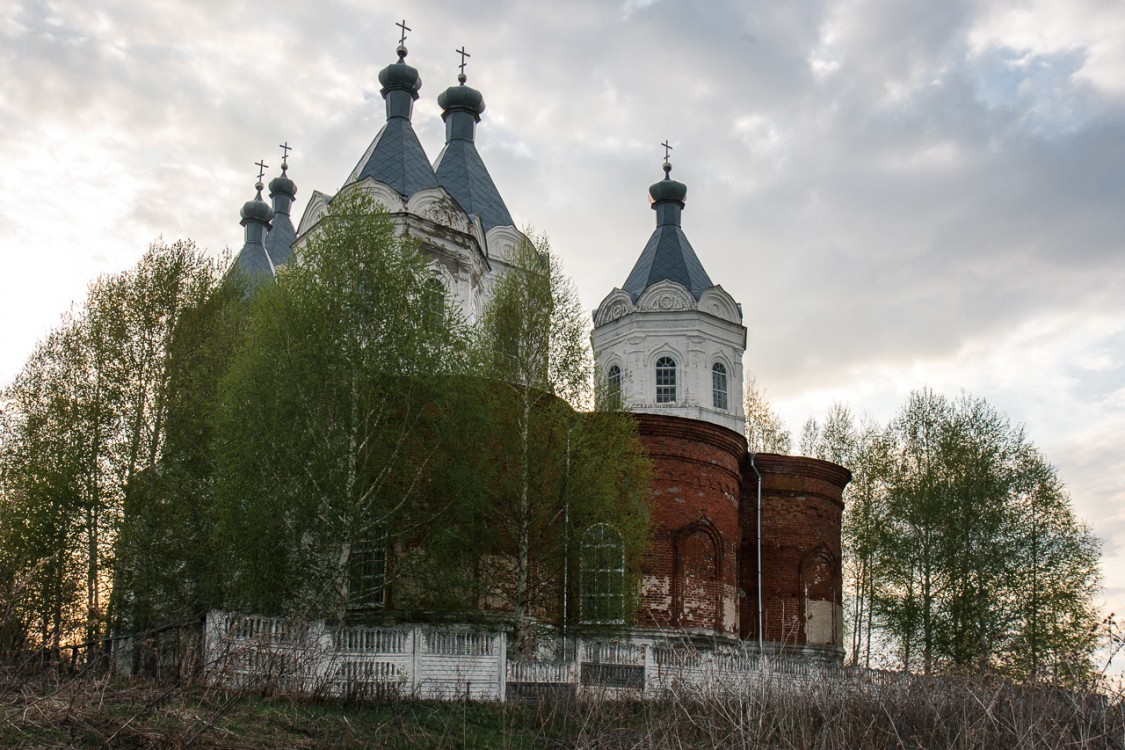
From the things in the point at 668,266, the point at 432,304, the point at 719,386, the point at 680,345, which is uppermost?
the point at 668,266

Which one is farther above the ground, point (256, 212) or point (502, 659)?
point (256, 212)

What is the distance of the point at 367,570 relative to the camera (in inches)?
580

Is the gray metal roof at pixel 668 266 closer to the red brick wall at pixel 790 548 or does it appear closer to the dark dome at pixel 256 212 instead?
the red brick wall at pixel 790 548

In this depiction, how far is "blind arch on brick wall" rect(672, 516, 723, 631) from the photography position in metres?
17.7

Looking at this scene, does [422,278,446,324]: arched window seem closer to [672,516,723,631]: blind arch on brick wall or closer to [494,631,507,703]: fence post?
[494,631,507,703]: fence post

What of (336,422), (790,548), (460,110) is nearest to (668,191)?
(460,110)

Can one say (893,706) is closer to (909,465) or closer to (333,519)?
(333,519)

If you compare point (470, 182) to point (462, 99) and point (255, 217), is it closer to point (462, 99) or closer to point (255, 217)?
point (462, 99)

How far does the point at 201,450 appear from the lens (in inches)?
602

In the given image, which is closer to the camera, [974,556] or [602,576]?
[602,576]

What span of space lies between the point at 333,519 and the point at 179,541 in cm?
321

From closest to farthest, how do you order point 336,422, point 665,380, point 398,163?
point 336,422
point 398,163
point 665,380

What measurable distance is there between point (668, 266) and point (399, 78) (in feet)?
25.1

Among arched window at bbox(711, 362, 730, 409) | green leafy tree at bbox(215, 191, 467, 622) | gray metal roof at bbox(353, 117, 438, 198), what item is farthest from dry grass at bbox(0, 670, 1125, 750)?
arched window at bbox(711, 362, 730, 409)
